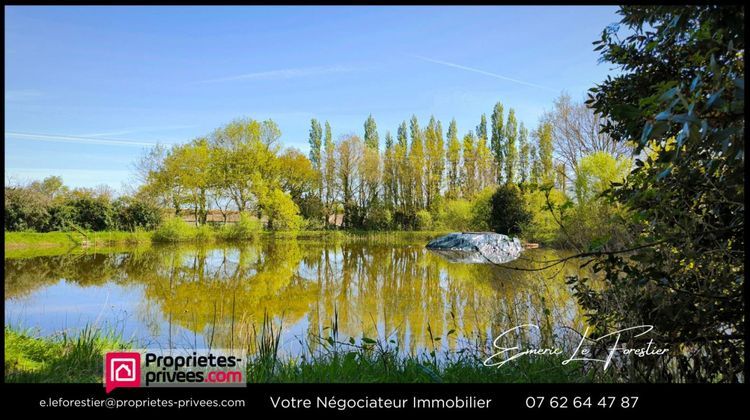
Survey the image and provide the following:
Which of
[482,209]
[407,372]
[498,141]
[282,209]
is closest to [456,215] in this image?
[482,209]

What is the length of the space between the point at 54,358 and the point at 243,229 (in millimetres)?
5318

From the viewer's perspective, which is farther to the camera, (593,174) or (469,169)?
(469,169)

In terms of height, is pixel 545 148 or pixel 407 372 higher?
pixel 545 148

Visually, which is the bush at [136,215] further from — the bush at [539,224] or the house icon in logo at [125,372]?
the house icon in logo at [125,372]

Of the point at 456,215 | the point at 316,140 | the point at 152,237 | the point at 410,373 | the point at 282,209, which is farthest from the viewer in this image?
the point at 152,237

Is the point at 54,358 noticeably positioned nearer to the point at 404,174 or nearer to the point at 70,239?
the point at 404,174

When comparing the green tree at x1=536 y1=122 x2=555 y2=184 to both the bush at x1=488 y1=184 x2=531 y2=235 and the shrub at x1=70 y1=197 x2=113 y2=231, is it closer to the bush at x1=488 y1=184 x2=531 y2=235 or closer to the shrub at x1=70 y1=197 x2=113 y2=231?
the bush at x1=488 y1=184 x2=531 y2=235

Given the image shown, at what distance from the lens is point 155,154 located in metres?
7.62

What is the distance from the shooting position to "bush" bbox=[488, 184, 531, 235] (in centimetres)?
564

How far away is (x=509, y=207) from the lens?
5.69 meters

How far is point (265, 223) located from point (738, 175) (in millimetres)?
7452

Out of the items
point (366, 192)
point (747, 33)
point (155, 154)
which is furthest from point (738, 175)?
point (155, 154)

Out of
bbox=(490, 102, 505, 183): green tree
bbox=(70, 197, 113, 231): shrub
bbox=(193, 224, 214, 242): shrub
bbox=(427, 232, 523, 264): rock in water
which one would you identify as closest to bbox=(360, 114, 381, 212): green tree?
bbox=(427, 232, 523, 264): rock in water

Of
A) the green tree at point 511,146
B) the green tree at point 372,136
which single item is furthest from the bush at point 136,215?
the green tree at point 511,146
